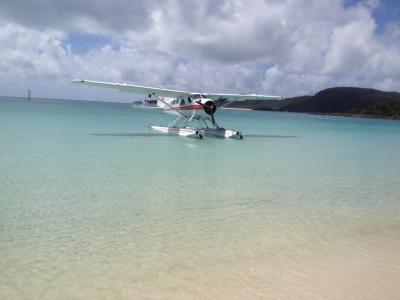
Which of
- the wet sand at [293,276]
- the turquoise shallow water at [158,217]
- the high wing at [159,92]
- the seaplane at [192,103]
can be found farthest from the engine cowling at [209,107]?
the wet sand at [293,276]

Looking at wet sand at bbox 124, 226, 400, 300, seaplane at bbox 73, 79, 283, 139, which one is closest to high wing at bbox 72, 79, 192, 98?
seaplane at bbox 73, 79, 283, 139

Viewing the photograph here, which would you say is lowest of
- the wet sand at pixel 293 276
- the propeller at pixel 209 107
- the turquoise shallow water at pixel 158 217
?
the turquoise shallow water at pixel 158 217

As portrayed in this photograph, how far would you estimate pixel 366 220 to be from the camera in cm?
504

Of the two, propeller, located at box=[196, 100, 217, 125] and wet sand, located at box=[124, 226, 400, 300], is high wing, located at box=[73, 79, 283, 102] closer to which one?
propeller, located at box=[196, 100, 217, 125]

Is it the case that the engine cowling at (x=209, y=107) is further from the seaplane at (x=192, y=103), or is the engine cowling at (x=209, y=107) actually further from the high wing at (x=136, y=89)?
the high wing at (x=136, y=89)

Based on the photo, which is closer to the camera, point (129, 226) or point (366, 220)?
point (129, 226)

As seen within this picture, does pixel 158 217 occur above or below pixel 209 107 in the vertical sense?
below

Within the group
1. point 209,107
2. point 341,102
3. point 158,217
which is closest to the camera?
point 158,217

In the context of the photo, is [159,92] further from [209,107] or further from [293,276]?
[293,276]

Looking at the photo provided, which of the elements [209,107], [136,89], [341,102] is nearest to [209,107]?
[209,107]

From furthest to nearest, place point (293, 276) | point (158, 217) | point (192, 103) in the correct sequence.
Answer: point (192, 103)
point (158, 217)
point (293, 276)

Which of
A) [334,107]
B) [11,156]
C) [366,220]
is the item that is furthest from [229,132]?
[334,107]

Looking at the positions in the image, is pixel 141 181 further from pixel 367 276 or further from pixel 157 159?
pixel 367 276

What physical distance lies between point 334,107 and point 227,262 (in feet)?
490
